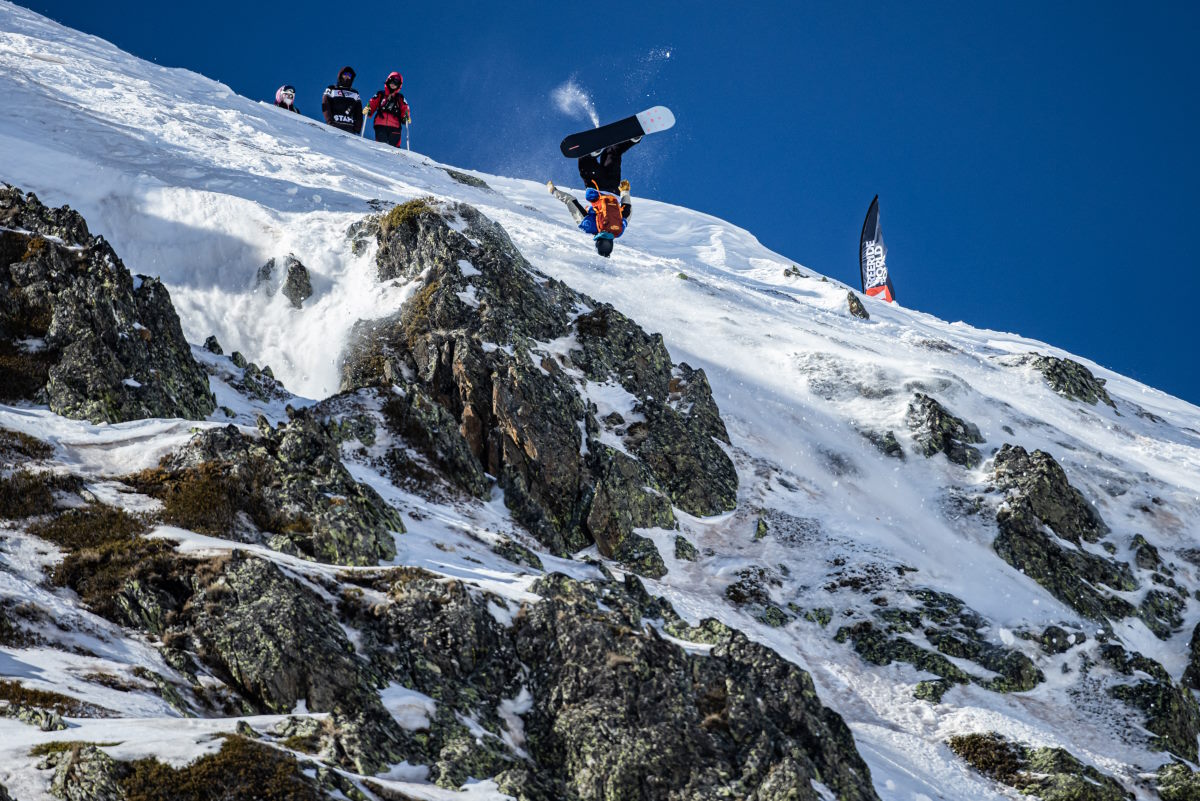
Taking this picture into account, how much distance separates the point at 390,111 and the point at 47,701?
168ft

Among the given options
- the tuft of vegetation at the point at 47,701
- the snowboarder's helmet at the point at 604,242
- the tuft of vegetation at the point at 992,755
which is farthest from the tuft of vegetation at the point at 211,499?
the tuft of vegetation at the point at 992,755

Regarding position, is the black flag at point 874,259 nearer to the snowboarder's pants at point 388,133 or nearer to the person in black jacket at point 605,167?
the snowboarder's pants at point 388,133

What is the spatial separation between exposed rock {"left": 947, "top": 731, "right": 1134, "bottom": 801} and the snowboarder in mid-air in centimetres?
1638

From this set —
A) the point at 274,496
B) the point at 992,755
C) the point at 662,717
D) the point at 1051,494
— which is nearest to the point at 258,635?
the point at 274,496

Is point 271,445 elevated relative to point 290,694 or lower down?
elevated

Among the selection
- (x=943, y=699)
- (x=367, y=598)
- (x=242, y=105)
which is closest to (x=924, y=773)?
(x=943, y=699)

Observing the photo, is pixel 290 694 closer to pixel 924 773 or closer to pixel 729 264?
pixel 924 773

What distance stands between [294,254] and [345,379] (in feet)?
24.1

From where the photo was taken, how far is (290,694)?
1362 centimetres

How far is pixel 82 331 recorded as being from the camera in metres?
22.4

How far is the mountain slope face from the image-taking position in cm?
1389

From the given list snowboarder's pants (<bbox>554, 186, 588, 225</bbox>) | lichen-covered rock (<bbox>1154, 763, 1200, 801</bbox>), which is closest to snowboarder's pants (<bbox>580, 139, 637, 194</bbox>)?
snowboarder's pants (<bbox>554, 186, 588, 225</bbox>)

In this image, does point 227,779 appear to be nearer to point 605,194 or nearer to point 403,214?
point 605,194

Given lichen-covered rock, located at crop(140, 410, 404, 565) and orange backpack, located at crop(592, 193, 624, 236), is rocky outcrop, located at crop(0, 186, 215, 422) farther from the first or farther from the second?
orange backpack, located at crop(592, 193, 624, 236)
